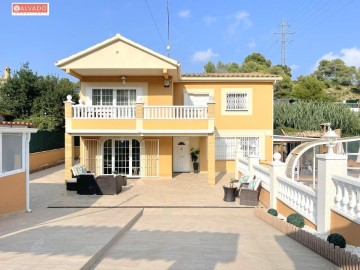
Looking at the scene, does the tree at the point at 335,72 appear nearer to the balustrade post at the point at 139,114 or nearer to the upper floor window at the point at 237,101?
the upper floor window at the point at 237,101

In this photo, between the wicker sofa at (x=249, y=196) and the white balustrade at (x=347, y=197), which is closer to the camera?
the white balustrade at (x=347, y=197)

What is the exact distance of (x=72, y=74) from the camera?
18.1m

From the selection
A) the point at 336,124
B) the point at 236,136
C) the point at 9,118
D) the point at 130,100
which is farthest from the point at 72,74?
the point at 336,124

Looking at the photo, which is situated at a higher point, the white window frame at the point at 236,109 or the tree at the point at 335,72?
the tree at the point at 335,72

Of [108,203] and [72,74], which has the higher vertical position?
[72,74]

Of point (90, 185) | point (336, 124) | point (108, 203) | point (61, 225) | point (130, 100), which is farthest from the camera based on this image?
point (336, 124)

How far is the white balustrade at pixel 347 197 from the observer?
17.4 feet

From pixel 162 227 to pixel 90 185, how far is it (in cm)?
639

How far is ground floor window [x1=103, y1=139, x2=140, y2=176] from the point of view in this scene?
61.5 feet

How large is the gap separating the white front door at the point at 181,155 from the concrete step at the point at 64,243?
12521 millimetres

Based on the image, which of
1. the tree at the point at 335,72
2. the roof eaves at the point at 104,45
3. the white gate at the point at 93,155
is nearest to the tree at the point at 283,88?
the tree at the point at 335,72

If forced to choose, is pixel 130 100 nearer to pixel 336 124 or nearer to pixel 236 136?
pixel 236 136

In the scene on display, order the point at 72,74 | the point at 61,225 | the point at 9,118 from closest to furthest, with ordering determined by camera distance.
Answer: the point at 61,225 < the point at 72,74 < the point at 9,118

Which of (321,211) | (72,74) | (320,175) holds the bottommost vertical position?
(321,211)
